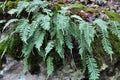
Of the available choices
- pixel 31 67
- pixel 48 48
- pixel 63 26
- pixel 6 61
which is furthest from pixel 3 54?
pixel 63 26

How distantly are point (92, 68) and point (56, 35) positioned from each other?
2.56ft

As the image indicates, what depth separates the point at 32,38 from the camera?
4.05 meters

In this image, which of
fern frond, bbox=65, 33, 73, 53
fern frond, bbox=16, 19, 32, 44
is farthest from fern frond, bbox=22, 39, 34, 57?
fern frond, bbox=65, 33, 73, 53

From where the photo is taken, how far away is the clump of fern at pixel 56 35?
387cm

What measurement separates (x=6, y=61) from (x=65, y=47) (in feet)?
3.52

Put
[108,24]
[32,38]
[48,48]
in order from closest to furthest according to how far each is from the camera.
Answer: [48,48]
[32,38]
[108,24]

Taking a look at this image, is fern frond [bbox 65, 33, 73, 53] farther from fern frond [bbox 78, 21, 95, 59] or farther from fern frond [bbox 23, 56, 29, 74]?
fern frond [bbox 23, 56, 29, 74]

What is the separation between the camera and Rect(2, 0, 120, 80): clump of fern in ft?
12.7

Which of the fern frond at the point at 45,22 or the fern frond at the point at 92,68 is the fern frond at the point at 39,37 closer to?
the fern frond at the point at 45,22

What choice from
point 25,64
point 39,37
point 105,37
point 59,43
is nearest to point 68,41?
point 59,43

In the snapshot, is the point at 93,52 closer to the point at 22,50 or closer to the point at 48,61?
the point at 48,61

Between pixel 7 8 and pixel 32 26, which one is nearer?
pixel 32 26

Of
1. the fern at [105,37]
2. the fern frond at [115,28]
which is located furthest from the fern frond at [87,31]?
the fern frond at [115,28]

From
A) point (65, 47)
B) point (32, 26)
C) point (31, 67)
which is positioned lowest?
point (31, 67)
